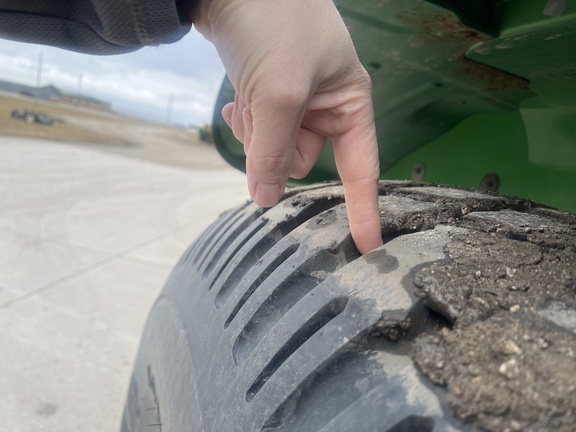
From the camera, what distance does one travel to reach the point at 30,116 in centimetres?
1714

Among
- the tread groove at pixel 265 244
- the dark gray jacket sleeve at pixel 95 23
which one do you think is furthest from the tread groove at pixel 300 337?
the dark gray jacket sleeve at pixel 95 23

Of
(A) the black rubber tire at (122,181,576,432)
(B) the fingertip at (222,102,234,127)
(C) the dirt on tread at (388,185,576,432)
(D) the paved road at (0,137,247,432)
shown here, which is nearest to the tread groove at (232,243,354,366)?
(A) the black rubber tire at (122,181,576,432)

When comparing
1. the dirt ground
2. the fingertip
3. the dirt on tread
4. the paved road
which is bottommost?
the dirt ground

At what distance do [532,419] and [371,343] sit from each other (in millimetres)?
231

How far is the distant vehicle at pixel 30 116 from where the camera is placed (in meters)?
17.1

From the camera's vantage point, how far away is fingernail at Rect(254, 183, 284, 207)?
0.87 meters

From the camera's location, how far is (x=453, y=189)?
1.23m

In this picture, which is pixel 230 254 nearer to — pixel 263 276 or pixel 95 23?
pixel 263 276

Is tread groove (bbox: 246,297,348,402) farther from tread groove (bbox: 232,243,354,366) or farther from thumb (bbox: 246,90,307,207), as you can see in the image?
thumb (bbox: 246,90,307,207)

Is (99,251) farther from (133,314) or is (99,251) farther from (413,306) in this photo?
(413,306)

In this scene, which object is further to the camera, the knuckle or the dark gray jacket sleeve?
the knuckle

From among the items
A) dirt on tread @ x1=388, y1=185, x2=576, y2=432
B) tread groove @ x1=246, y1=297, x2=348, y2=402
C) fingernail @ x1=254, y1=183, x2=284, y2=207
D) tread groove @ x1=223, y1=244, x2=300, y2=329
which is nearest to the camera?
dirt on tread @ x1=388, y1=185, x2=576, y2=432

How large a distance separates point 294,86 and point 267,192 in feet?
0.85

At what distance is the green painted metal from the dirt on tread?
1.55ft
